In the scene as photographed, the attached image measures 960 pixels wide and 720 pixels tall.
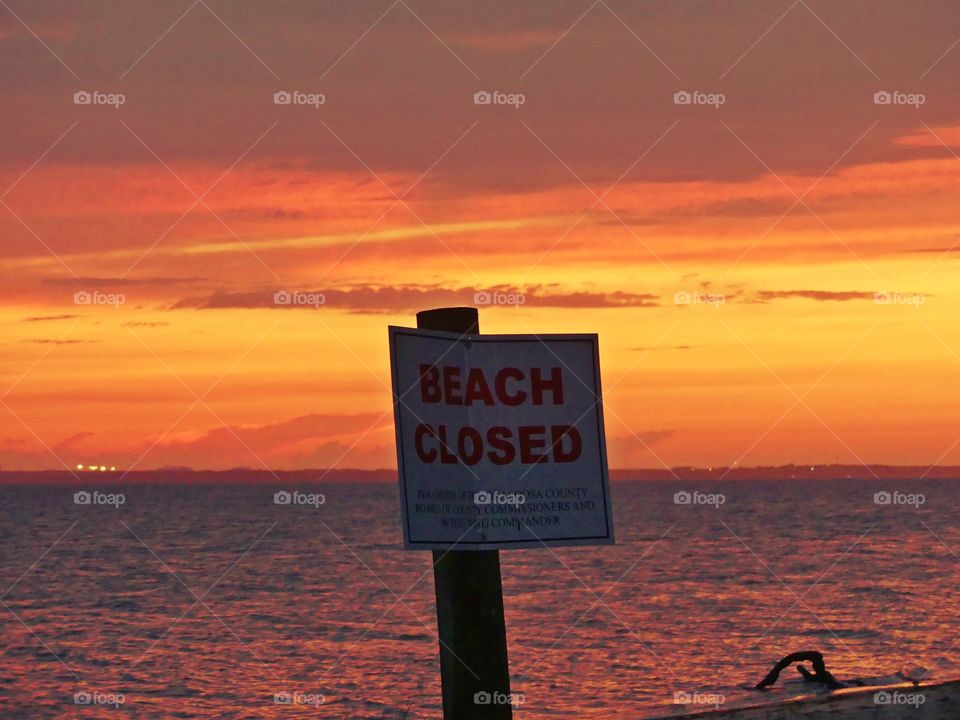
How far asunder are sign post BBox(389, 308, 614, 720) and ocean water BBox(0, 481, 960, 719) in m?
22.6

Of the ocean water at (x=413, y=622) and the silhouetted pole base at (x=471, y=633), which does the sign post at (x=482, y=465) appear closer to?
the silhouetted pole base at (x=471, y=633)

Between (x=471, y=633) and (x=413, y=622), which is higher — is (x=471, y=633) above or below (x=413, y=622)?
below

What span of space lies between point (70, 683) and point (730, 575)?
142ft

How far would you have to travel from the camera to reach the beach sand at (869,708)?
413 inches

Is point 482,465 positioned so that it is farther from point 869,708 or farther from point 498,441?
point 869,708

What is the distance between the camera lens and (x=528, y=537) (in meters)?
5.47

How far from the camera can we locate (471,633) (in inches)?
213

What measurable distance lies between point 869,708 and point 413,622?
127 ft

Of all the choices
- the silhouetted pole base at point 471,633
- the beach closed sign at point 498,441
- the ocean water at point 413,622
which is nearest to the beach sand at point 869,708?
the silhouetted pole base at point 471,633

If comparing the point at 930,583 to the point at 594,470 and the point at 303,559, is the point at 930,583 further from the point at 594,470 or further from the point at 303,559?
the point at 594,470

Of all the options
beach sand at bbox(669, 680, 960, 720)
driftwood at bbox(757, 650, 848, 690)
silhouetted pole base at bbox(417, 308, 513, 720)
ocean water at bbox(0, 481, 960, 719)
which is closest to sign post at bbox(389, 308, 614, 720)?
silhouetted pole base at bbox(417, 308, 513, 720)

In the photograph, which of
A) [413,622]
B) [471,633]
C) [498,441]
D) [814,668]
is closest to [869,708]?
[471,633]

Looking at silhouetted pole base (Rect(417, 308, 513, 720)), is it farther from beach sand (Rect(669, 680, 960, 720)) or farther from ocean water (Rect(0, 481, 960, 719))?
ocean water (Rect(0, 481, 960, 719))

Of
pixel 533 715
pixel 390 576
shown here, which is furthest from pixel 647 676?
pixel 390 576
